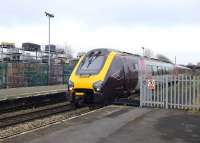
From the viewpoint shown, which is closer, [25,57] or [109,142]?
[109,142]

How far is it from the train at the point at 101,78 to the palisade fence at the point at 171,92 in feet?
7.24

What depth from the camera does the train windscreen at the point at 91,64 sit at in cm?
1758

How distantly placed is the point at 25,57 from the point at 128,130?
3896 centimetres

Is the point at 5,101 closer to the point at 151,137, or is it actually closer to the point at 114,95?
the point at 114,95

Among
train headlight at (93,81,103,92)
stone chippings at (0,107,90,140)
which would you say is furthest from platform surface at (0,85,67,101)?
train headlight at (93,81,103,92)

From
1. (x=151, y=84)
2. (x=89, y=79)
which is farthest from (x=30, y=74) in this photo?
(x=151, y=84)

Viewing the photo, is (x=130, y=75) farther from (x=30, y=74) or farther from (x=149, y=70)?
(x=30, y=74)

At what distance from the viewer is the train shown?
16.9 metres

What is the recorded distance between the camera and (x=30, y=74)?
3228 cm

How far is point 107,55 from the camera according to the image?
1819 centimetres

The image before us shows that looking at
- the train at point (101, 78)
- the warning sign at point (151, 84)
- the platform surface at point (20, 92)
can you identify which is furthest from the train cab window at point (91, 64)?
the platform surface at point (20, 92)

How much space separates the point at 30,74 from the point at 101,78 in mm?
16508

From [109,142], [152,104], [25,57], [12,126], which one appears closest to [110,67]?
[152,104]

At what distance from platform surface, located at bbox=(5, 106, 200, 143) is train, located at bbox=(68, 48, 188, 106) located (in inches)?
137
